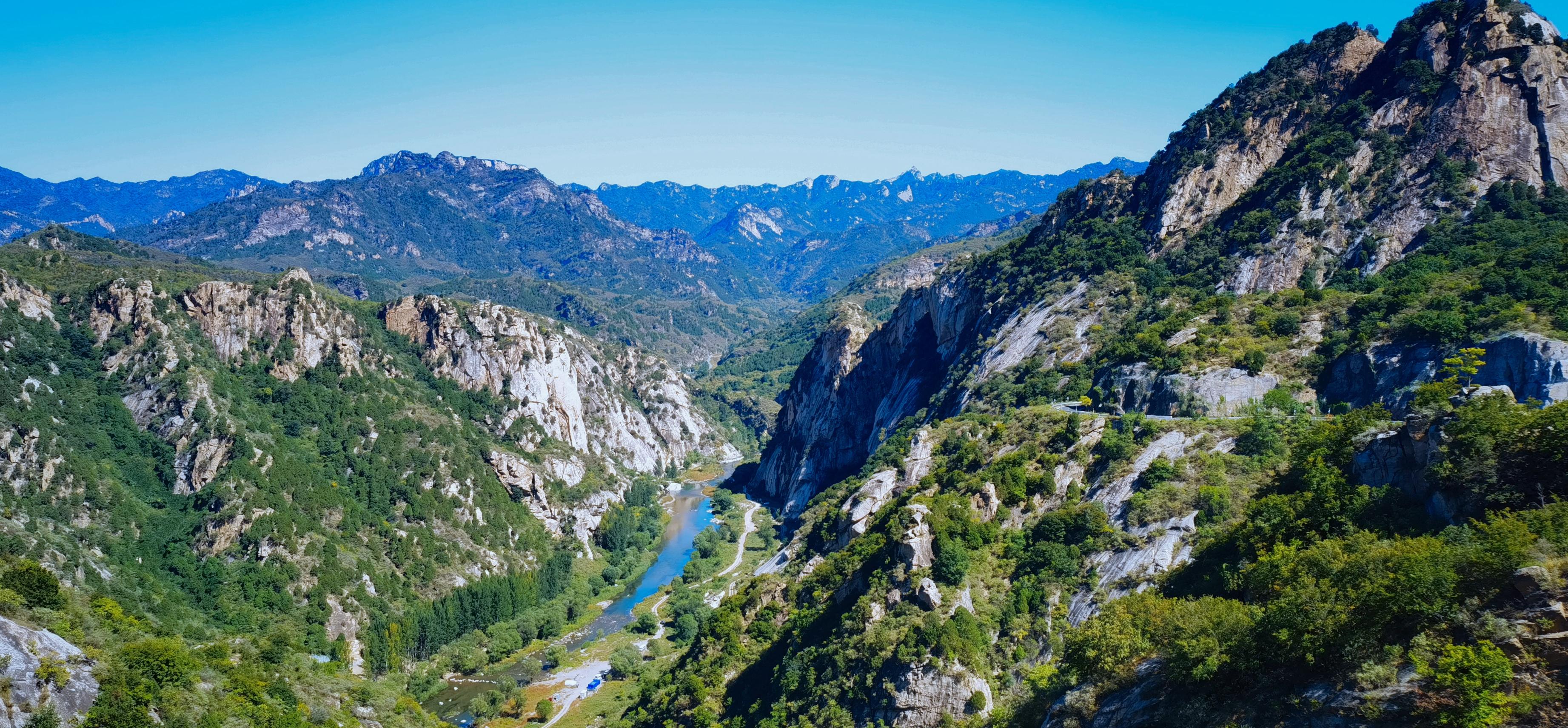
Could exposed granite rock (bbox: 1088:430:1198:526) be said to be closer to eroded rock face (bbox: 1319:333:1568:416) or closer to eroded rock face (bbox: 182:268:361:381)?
eroded rock face (bbox: 1319:333:1568:416)

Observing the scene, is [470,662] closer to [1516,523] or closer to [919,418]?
[919,418]

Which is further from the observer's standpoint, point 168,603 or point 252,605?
point 252,605

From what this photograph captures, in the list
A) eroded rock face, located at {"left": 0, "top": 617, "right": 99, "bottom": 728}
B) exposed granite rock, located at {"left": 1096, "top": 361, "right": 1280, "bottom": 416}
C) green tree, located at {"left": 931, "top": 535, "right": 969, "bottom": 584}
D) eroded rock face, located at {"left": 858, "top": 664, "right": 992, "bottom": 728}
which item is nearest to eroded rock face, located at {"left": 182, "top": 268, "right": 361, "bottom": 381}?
eroded rock face, located at {"left": 0, "top": 617, "right": 99, "bottom": 728}

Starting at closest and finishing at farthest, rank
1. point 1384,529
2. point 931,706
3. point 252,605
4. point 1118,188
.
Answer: point 1384,529, point 931,706, point 252,605, point 1118,188

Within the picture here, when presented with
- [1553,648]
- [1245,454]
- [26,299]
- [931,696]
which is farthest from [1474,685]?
[26,299]

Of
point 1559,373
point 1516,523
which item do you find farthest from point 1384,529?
point 1559,373
